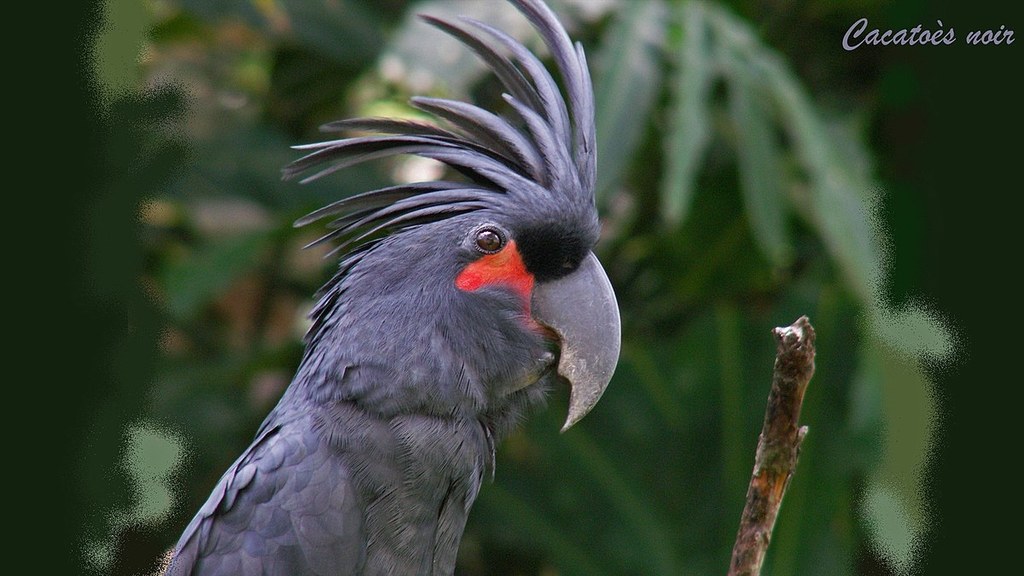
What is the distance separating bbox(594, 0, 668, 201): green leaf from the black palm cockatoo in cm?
80

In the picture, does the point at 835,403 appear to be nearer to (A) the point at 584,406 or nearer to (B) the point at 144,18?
(A) the point at 584,406

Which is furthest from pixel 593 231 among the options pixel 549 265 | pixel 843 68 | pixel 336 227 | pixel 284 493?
pixel 843 68

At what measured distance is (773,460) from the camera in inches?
68.7

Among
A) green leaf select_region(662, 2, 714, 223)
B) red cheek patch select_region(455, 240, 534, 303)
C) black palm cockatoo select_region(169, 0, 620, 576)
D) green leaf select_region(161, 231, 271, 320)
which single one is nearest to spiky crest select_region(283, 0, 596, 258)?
black palm cockatoo select_region(169, 0, 620, 576)

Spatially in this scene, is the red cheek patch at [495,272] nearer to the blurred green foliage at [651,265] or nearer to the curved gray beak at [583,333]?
the curved gray beak at [583,333]

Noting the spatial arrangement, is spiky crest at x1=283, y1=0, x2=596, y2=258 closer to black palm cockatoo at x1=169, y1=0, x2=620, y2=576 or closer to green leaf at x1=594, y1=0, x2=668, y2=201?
black palm cockatoo at x1=169, y1=0, x2=620, y2=576

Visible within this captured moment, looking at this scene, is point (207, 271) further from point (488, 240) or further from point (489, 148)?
point (488, 240)

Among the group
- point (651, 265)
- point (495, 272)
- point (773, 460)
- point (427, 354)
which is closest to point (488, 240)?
point (495, 272)

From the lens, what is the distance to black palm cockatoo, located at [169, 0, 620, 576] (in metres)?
2.01

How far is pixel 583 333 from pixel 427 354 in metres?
0.34

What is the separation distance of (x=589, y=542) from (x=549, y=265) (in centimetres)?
227

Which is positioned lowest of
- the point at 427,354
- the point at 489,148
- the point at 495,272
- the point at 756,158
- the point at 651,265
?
the point at 651,265

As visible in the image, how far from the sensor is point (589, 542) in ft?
13.6

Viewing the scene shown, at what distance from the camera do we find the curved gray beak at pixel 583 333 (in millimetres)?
2104
